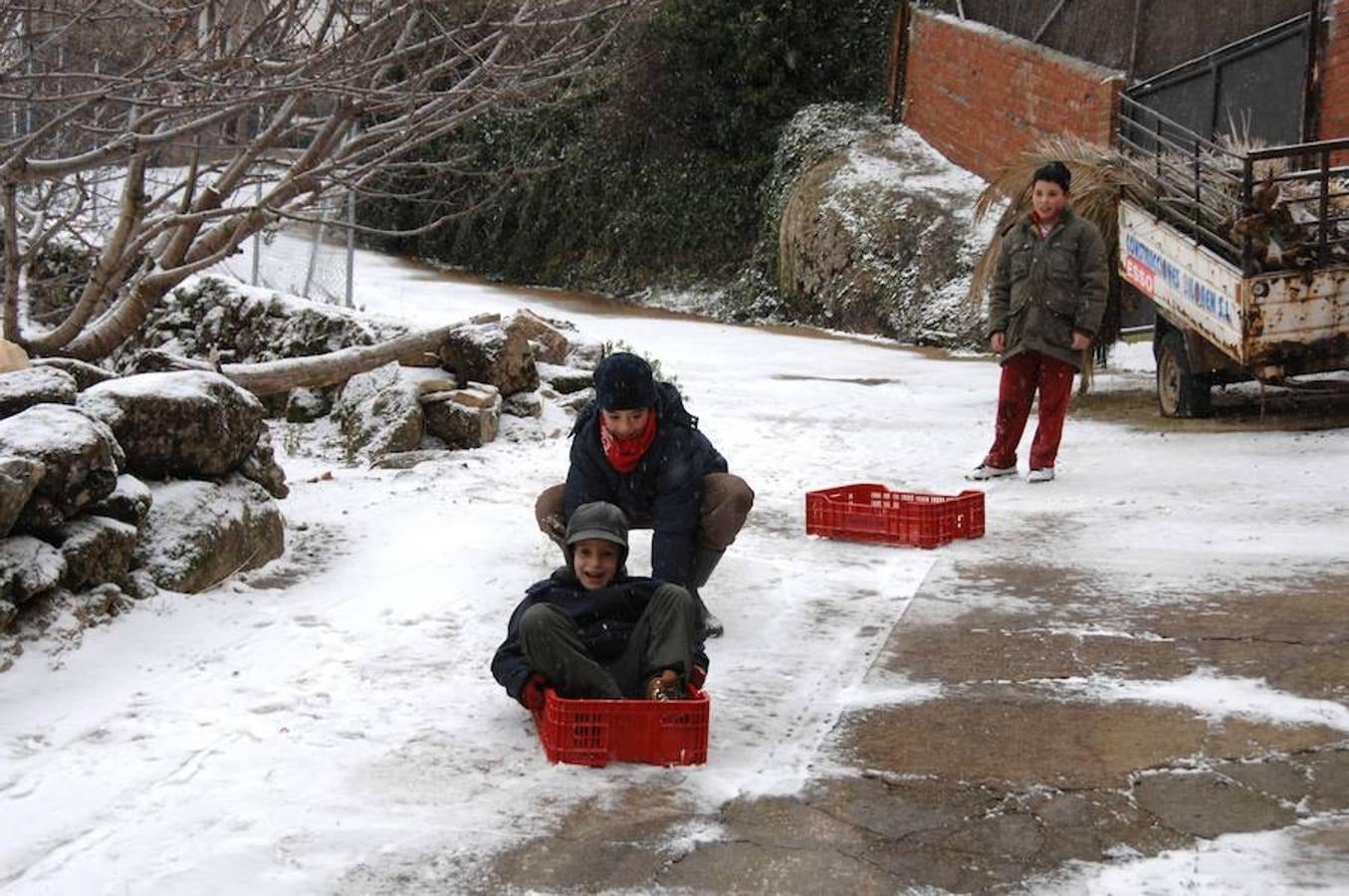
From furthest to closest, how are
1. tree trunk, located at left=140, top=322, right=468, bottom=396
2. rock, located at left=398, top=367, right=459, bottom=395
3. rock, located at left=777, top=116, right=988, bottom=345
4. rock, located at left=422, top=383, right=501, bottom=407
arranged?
rock, located at left=777, top=116, right=988, bottom=345 < rock, located at left=398, top=367, right=459, bottom=395 < rock, located at left=422, top=383, right=501, bottom=407 < tree trunk, located at left=140, top=322, right=468, bottom=396

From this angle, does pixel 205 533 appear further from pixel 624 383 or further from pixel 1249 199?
pixel 1249 199

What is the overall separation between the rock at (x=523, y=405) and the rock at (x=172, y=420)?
12.3ft

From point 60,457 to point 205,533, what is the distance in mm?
964

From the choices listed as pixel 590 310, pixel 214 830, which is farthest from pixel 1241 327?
pixel 590 310

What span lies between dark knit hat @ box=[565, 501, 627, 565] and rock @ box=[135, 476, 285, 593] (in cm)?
210

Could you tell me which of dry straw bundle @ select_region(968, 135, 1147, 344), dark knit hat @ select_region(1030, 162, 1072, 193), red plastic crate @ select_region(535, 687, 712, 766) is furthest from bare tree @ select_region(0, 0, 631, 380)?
dry straw bundle @ select_region(968, 135, 1147, 344)

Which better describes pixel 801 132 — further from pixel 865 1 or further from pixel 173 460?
pixel 173 460

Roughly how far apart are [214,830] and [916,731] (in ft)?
7.10

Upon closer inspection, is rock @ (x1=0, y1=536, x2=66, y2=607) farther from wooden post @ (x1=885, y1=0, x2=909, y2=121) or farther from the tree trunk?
wooden post @ (x1=885, y1=0, x2=909, y2=121)

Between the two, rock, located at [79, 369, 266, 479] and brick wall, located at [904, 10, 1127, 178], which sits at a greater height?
brick wall, located at [904, 10, 1127, 178]

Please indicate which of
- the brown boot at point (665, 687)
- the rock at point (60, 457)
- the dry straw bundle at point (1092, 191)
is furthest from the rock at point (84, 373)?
the dry straw bundle at point (1092, 191)

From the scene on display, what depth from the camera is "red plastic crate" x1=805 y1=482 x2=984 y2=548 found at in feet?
25.0

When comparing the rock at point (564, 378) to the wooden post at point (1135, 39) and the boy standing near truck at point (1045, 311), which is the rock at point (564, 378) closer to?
the boy standing near truck at point (1045, 311)

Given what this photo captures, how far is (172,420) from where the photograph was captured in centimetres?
688
